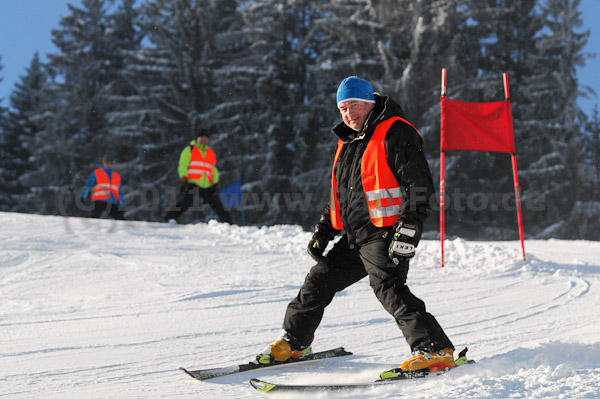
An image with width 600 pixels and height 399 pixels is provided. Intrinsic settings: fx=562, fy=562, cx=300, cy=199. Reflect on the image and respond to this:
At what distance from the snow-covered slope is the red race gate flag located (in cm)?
130

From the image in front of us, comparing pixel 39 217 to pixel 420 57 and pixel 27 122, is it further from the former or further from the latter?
pixel 27 122

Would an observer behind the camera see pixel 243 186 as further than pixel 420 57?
Yes

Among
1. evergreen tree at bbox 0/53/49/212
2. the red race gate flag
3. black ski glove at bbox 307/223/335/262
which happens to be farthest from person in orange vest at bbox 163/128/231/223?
evergreen tree at bbox 0/53/49/212

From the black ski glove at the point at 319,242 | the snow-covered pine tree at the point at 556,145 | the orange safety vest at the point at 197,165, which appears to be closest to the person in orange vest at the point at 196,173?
the orange safety vest at the point at 197,165

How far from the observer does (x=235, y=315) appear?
417 centimetres

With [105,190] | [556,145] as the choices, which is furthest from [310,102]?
[105,190]

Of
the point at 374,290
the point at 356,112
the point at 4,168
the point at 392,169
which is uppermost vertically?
the point at 4,168

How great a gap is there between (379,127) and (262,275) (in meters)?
3.38

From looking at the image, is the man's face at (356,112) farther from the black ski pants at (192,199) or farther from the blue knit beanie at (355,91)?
the black ski pants at (192,199)

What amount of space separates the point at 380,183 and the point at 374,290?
518mm

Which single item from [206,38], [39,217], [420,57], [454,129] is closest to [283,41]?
[206,38]

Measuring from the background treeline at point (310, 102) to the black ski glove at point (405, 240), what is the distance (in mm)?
16058

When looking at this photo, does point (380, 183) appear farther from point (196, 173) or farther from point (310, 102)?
point (310, 102)

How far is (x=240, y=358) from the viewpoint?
310 cm
